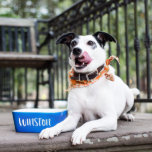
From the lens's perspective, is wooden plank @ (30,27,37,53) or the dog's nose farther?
wooden plank @ (30,27,37,53)

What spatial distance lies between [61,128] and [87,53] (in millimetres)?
461

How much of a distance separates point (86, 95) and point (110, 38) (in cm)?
42

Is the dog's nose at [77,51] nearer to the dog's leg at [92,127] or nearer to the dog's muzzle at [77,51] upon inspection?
the dog's muzzle at [77,51]

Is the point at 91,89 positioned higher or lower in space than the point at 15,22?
lower

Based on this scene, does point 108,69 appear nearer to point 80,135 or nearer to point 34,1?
point 80,135

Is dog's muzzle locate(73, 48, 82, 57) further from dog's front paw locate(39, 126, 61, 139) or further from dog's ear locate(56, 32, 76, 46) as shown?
dog's front paw locate(39, 126, 61, 139)

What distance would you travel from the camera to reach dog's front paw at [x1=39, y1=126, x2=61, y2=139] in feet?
4.02

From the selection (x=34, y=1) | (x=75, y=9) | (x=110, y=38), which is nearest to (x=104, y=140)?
(x=110, y=38)

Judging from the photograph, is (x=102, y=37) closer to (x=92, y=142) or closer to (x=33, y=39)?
(x=92, y=142)

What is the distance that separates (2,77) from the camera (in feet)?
15.6

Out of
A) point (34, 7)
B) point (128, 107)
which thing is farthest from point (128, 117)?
point (34, 7)

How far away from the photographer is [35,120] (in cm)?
138

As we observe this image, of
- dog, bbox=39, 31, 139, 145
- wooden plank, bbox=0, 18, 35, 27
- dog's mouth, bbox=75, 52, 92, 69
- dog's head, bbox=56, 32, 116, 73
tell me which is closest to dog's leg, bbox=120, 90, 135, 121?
dog, bbox=39, 31, 139, 145

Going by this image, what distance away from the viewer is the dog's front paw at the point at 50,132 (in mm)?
1225
